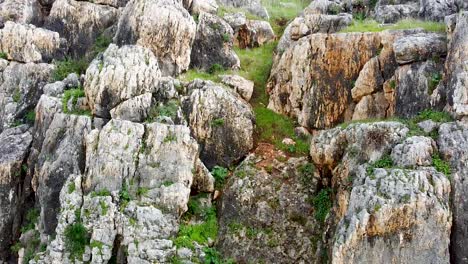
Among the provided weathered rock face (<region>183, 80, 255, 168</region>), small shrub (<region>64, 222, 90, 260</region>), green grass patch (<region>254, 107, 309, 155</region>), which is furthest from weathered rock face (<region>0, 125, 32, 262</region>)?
green grass patch (<region>254, 107, 309, 155</region>)

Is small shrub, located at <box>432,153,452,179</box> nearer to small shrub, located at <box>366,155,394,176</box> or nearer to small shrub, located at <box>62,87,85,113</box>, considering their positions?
small shrub, located at <box>366,155,394,176</box>

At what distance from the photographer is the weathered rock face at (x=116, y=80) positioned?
18344 millimetres

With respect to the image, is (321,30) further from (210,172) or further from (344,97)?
(210,172)

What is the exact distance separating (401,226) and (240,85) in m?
11.1

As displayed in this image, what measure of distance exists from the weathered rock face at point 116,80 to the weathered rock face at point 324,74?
6.65 m

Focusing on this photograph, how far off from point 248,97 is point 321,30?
16.1ft

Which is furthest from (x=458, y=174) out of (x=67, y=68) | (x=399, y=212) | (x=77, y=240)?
(x=67, y=68)

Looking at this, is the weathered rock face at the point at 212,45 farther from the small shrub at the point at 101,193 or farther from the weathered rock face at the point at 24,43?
the small shrub at the point at 101,193

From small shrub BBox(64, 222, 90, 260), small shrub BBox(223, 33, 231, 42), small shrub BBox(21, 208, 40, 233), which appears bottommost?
small shrub BBox(21, 208, 40, 233)

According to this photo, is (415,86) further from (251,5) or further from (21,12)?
(21,12)

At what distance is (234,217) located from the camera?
1714cm

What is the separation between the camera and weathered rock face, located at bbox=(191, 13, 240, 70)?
23.2 m

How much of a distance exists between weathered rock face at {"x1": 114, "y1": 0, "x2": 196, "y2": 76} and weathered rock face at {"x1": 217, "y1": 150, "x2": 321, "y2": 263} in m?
6.65

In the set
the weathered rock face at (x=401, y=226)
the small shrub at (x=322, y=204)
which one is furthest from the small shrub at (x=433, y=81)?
the small shrub at (x=322, y=204)
